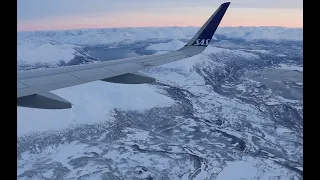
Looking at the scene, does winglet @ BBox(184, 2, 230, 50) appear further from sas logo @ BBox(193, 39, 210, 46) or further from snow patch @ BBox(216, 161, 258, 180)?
snow patch @ BBox(216, 161, 258, 180)

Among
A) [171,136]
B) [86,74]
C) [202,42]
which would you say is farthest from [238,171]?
[86,74]

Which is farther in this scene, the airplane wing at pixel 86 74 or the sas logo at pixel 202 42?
the sas logo at pixel 202 42

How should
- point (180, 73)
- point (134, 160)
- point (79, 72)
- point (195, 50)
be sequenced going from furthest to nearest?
point (180, 73) → point (134, 160) → point (195, 50) → point (79, 72)

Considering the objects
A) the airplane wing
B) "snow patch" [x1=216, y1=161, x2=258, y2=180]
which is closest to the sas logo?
the airplane wing

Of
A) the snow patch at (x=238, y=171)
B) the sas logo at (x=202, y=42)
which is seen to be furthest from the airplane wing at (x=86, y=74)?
the snow patch at (x=238, y=171)

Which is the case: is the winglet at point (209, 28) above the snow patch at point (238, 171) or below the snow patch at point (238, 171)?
above

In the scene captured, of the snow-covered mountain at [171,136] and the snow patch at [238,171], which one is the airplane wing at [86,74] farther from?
the snow patch at [238,171]

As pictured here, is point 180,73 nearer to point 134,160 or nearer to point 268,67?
point 268,67

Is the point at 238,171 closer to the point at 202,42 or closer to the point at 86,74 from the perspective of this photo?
the point at 202,42
